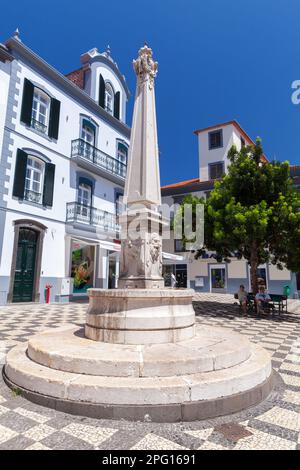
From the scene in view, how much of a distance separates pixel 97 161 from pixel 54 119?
337 centimetres

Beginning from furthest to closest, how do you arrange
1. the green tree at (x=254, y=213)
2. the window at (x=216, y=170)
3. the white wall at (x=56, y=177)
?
the window at (x=216, y=170)
the white wall at (x=56, y=177)
the green tree at (x=254, y=213)

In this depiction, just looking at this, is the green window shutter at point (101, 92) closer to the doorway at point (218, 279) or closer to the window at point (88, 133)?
the window at point (88, 133)

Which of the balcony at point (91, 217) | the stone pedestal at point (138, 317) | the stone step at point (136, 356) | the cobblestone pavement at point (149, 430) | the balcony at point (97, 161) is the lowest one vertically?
the cobblestone pavement at point (149, 430)

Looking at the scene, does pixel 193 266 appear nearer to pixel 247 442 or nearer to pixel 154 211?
pixel 154 211

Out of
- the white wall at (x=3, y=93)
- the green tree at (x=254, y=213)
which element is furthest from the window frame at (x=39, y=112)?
the green tree at (x=254, y=213)

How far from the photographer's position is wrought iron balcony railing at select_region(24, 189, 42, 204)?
41.6 ft

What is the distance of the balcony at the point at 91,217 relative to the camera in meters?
14.6

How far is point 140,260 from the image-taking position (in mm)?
4918

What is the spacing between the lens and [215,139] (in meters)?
25.1

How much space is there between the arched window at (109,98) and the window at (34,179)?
24.1 ft

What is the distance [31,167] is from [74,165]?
2.74 metres

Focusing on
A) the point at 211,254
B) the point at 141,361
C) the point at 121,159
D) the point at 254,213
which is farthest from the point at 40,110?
the point at 211,254

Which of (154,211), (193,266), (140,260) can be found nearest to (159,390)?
(140,260)

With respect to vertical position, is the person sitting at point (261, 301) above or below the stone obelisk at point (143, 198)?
below
